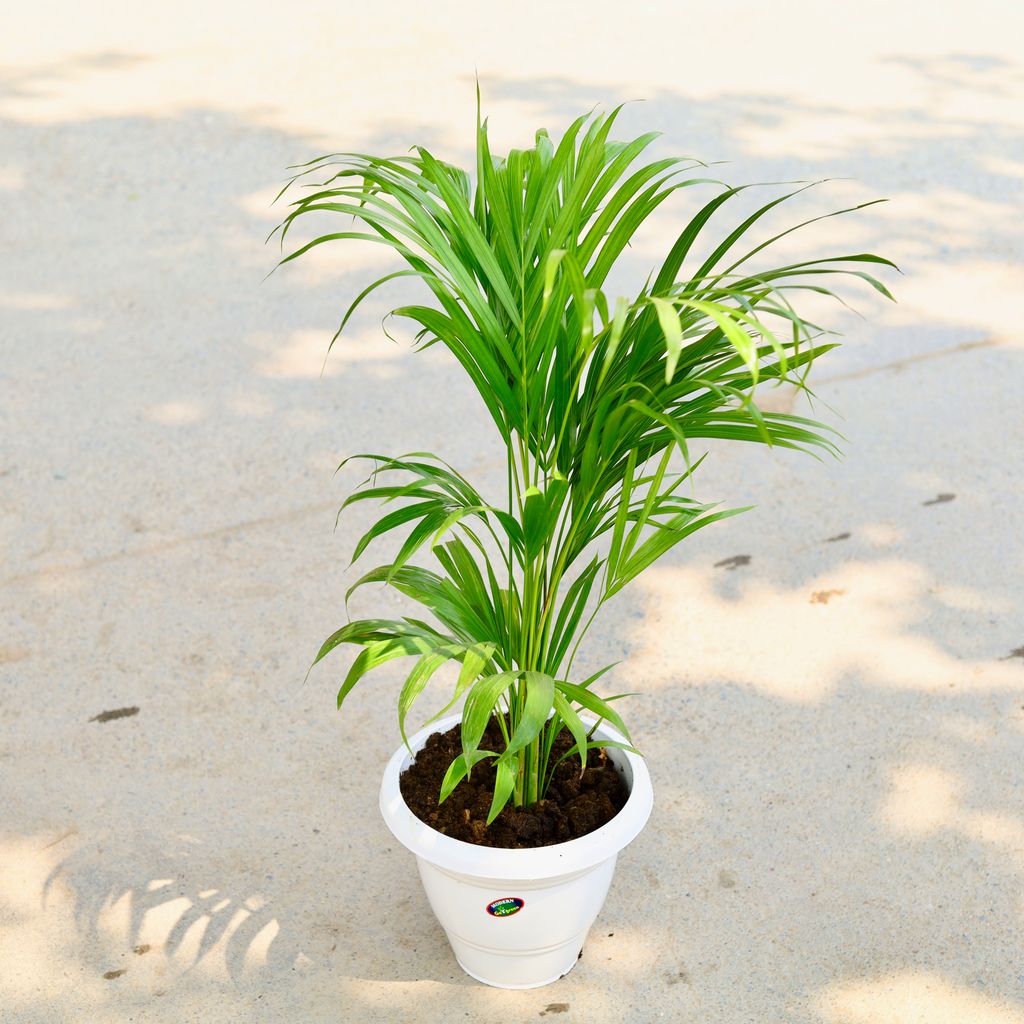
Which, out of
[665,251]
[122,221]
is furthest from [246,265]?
[665,251]

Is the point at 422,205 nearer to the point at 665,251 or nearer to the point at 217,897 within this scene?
the point at 217,897

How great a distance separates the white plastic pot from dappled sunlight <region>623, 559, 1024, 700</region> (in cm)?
68

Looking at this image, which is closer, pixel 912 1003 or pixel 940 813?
pixel 912 1003

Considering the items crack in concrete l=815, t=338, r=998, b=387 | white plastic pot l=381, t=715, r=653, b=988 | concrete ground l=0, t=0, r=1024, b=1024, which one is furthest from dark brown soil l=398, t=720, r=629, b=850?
crack in concrete l=815, t=338, r=998, b=387

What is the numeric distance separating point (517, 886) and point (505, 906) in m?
0.06

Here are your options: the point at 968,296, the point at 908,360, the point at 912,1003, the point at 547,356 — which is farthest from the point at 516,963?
the point at 968,296

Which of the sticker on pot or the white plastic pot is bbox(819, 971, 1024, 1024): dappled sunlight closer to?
the white plastic pot

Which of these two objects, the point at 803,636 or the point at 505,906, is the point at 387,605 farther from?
the point at 505,906

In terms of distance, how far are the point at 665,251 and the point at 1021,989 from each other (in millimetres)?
2613

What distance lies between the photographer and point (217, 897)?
2199mm

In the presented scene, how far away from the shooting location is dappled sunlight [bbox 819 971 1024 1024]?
78.9 inches

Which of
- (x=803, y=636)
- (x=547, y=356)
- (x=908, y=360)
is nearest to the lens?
(x=547, y=356)

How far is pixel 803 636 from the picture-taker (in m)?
2.77

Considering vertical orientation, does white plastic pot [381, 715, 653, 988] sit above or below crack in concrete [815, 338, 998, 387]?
below
